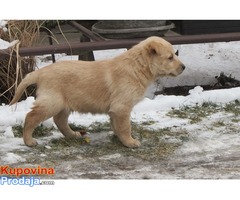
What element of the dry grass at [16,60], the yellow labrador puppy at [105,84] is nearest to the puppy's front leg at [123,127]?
the yellow labrador puppy at [105,84]

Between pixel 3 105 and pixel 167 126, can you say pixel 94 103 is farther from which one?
pixel 3 105

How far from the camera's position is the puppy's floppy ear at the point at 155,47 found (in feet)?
15.0

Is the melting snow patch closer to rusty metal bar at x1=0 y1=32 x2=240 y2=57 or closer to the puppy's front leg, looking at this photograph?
the puppy's front leg

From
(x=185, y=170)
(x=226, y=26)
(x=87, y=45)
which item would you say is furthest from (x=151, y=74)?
(x=226, y=26)

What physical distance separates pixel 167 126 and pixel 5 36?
8.19 feet

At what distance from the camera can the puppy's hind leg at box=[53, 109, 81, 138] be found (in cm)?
483

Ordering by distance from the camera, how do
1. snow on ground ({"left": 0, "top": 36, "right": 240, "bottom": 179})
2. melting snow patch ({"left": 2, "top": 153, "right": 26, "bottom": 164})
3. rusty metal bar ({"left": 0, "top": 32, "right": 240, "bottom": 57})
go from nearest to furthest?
snow on ground ({"left": 0, "top": 36, "right": 240, "bottom": 179}), melting snow patch ({"left": 2, "top": 153, "right": 26, "bottom": 164}), rusty metal bar ({"left": 0, "top": 32, "right": 240, "bottom": 57})

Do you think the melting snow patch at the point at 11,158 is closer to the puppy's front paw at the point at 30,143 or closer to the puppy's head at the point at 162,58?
the puppy's front paw at the point at 30,143

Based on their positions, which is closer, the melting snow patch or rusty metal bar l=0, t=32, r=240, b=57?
the melting snow patch

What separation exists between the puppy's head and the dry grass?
1.96 m

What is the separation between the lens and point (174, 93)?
23.5 ft

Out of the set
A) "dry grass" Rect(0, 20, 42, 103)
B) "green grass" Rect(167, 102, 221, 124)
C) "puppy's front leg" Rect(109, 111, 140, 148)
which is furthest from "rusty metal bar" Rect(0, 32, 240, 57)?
"puppy's front leg" Rect(109, 111, 140, 148)

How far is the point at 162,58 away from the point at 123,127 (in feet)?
2.47

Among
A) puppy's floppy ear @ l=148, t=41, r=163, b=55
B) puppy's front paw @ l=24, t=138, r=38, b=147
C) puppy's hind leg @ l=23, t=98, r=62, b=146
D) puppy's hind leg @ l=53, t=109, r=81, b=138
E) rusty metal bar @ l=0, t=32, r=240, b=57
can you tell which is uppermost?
puppy's floppy ear @ l=148, t=41, r=163, b=55
